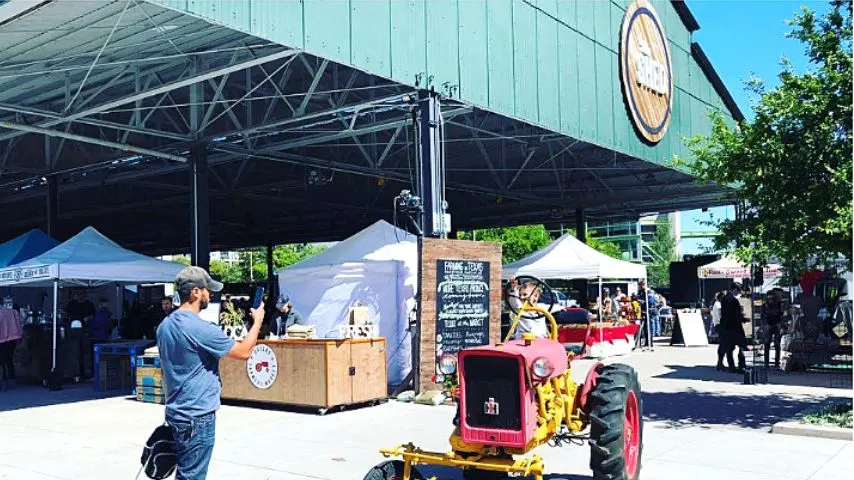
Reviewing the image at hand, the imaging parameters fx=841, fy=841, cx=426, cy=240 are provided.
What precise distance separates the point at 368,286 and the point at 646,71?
11.1m

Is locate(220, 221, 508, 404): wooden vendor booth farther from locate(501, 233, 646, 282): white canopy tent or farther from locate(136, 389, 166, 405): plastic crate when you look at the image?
locate(501, 233, 646, 282): white canopy tent

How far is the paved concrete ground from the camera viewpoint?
7.65 metres

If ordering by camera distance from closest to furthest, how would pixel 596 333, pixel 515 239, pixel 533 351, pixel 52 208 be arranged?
pixel 533 351
pixel 596 333
pixel 52 208
pixel 515 239

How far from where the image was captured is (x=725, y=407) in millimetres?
11242

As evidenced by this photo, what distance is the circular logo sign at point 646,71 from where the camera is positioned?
2033 centimetres

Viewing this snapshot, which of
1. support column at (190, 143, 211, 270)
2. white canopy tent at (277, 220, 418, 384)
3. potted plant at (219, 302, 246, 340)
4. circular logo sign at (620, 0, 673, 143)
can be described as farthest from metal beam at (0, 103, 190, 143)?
circular logo sign at (620, 0, 673, 143)

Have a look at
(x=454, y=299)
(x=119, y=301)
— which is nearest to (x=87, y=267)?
(x=454, y=299)

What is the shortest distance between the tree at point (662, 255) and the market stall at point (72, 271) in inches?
2618

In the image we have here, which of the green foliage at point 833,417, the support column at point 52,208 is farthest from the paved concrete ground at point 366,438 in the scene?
the support column at point 52,208

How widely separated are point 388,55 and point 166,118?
7093 millimetres

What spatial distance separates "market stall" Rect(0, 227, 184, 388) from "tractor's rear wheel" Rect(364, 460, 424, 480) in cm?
1060

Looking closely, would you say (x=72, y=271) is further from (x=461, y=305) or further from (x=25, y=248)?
(x=461, y=305)

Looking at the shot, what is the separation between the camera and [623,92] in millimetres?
20094

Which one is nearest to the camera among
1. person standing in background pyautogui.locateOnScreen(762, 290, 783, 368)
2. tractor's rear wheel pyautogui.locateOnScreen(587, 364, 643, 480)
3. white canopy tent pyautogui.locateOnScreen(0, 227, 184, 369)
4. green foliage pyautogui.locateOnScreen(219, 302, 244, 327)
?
tractor's rear wheel pyautogui.locateOnScreen(587, 364, 643, 480)
